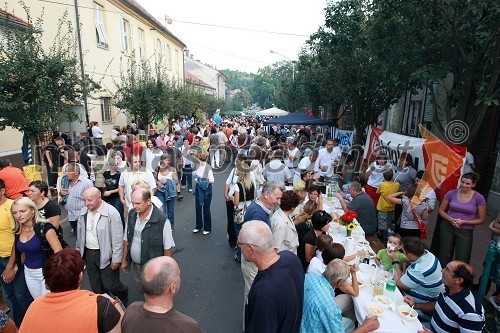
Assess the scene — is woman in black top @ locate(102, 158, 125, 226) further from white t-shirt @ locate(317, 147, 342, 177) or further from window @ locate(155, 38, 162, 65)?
window @ locate(155, 38, 162, 65)

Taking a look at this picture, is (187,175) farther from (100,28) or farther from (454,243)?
(100,28)

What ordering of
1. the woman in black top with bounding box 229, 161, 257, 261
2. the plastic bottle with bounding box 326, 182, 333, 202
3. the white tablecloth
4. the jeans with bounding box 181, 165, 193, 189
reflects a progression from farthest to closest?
the jeans with bounding box 181, 165, 193, 189 → the plastic bottle with bounding box 326, 182, 333, 202 → the woman in black top with bounding box 229, 161, 257, 261 → the white tablecloth

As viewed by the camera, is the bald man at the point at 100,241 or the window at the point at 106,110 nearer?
the bald man at the point at 100,241

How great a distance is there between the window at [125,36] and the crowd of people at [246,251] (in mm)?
15117

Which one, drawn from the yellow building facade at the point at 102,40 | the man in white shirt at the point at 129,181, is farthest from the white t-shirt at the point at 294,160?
the yellow building facade at the point at 102,40

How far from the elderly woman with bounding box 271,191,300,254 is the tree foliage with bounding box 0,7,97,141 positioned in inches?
289

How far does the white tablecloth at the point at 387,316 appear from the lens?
2837 millimetres

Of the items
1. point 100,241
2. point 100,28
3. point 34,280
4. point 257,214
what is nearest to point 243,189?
point 257,214

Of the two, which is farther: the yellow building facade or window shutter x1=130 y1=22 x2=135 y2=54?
window shutter x1=130 y1=22 x2=135 y2=54

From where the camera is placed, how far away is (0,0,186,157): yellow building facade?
1266cm

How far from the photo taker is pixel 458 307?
2791 millimetres

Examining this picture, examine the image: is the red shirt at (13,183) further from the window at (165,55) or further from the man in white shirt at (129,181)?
the window at (165,55)

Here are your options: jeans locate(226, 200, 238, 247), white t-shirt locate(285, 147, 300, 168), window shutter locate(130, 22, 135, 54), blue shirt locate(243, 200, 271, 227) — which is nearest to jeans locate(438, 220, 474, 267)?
blue shirt locate(243, 200, 271, 227)

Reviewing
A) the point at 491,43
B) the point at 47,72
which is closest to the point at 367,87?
the point at 491,43
